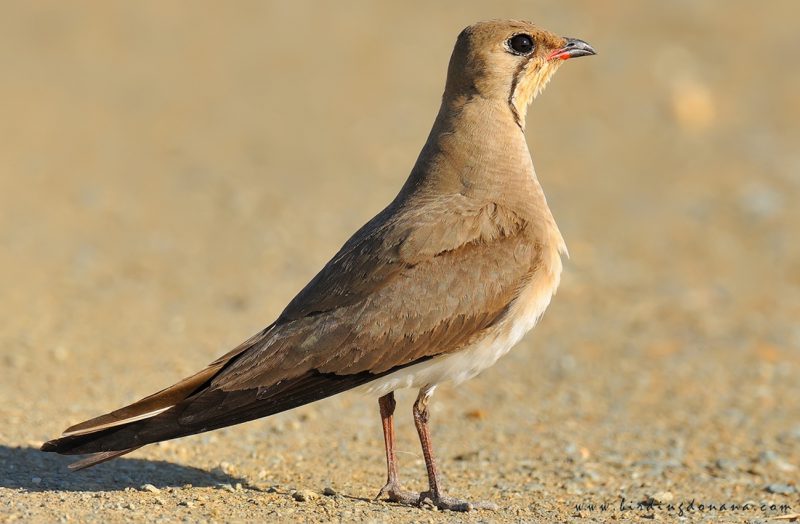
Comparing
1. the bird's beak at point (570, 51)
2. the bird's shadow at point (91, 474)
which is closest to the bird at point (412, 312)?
the bird's shadow at point (91, 474)

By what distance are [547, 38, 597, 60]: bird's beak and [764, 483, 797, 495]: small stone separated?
3178 mm

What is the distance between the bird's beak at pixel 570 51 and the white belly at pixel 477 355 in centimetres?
165

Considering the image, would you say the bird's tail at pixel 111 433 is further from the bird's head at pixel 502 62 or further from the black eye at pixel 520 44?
the black eye at pixel 520 44

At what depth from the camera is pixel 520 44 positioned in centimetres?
766

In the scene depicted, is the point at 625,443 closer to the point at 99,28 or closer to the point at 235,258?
the point at 235,258

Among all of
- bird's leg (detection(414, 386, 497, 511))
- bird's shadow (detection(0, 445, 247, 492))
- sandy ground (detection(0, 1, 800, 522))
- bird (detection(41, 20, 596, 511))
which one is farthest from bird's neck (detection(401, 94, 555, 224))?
bird's shadow (detection(0, 445, 247, 492))

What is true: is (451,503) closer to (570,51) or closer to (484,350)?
(484,350)

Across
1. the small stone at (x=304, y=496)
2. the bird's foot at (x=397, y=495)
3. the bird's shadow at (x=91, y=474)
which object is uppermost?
the bird's shadow at (x=91, y=474)

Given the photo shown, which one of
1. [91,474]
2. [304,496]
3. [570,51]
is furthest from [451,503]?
[570,51]

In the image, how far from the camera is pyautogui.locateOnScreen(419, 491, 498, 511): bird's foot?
6852 mm

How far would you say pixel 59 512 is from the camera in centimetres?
613

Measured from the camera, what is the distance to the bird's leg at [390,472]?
702 centimetres

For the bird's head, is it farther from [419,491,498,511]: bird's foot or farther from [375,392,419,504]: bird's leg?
[419,491,498,511]: bird's foot

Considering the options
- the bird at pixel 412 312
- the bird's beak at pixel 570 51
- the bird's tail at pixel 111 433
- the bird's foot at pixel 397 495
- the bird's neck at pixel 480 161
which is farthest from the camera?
the bird's beak at pixel 570 51
